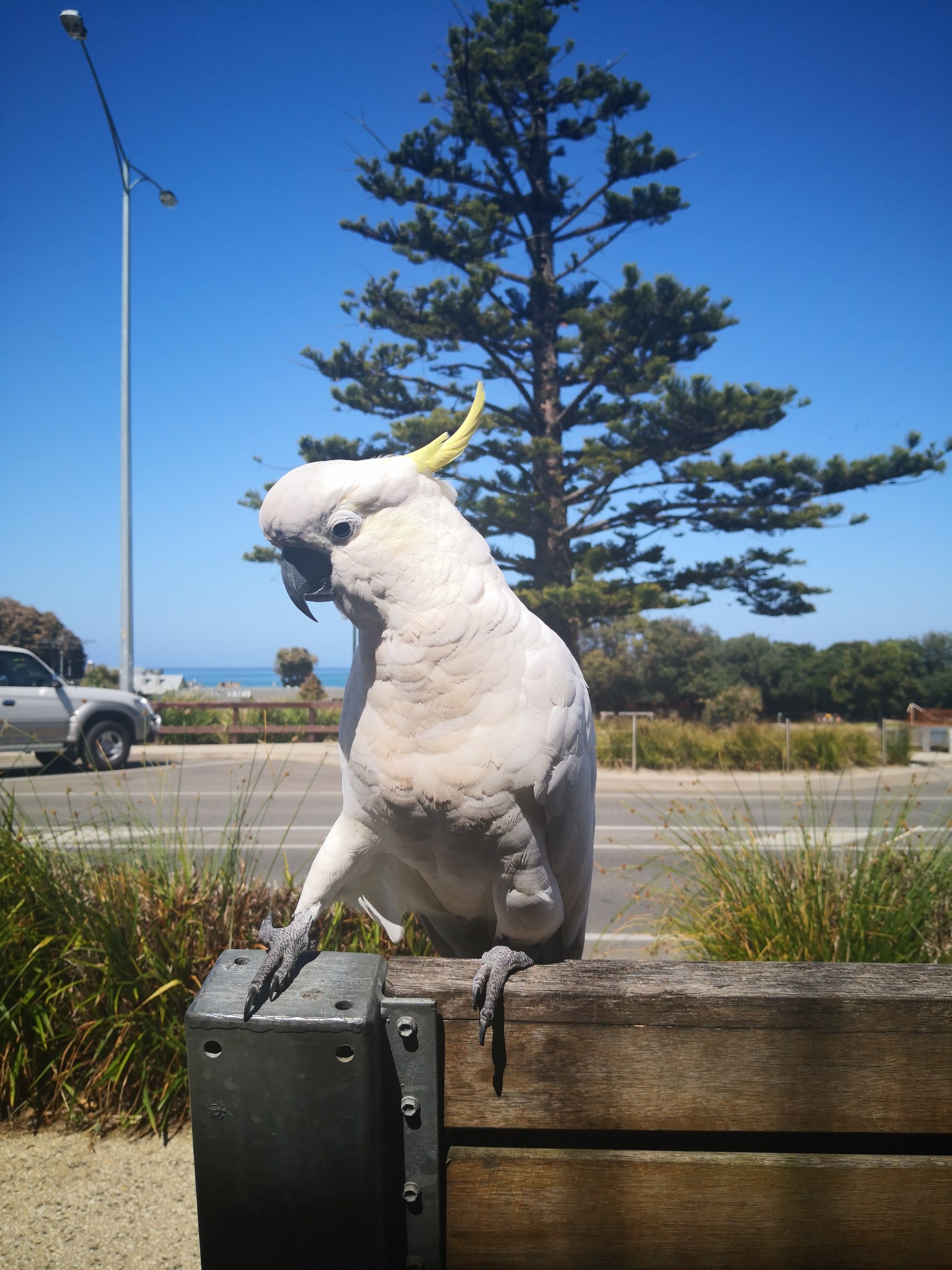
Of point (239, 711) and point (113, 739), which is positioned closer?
point (113, 739)

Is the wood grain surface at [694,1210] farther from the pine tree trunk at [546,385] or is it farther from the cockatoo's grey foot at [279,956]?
the pine tree trunk at [546,385]

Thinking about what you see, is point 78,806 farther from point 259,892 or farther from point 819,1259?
point 819,1259

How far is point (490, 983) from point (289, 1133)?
27 centimetres

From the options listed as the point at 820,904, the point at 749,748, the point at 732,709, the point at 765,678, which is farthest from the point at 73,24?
the point at 765,678

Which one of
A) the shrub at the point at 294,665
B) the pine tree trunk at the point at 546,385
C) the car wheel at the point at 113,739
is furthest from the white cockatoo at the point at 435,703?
the shrub at the point at 294,665

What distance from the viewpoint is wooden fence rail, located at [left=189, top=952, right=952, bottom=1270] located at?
911mm

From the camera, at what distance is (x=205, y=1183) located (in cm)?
86

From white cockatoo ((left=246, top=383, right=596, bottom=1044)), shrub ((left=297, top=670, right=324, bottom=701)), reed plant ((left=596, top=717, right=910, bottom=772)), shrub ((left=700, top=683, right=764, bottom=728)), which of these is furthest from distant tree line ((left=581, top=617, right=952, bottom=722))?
white cockatoo ((left=246, top=383, right=596, bottom=1044))

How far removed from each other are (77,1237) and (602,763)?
878 centimetres

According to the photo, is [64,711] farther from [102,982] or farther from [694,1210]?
[694,1210]

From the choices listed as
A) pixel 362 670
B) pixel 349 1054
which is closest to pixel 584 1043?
pixel 349 1054

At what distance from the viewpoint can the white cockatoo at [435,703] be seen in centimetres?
120

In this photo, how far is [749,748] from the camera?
10227mm

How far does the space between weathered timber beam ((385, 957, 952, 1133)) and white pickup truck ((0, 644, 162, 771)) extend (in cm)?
775
